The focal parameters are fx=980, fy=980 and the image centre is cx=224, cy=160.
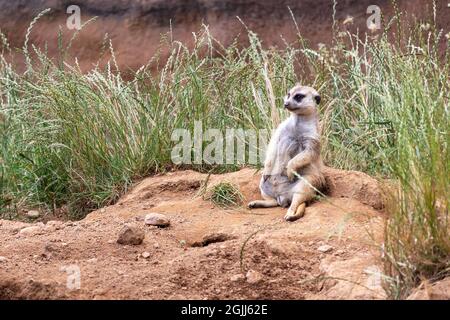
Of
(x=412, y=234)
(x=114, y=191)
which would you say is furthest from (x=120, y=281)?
(x=114, y=191)

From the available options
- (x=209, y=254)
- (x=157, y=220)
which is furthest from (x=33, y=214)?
(x=209, y=254)

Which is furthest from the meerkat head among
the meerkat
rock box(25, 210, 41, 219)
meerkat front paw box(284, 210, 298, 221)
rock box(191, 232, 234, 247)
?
rock box(25, 210, 41, 219)

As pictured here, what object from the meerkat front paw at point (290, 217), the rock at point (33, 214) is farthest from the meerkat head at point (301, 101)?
the rock at point (33, 214)

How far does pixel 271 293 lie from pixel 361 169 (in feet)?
6.22

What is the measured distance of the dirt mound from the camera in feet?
13.2

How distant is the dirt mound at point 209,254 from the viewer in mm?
4016

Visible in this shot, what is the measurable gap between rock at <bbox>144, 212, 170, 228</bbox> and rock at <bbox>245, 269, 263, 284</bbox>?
0.95 meters

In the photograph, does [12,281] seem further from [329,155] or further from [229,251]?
[329,155]

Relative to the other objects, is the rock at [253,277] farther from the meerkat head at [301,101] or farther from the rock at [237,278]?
the meerkat head at [301,101]

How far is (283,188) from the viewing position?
529 centimetres

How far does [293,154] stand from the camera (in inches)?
213

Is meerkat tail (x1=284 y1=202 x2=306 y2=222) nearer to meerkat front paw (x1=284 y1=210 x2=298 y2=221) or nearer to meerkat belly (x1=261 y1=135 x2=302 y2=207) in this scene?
meerkat front paw (x1=284 y1=210 x2=298 y2=221)

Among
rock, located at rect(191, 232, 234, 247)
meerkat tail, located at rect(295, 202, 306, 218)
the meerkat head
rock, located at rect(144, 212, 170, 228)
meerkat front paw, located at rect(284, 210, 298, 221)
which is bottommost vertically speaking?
rock, located at rect(191, 232, 234, 247)

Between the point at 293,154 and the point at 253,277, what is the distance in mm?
1412
